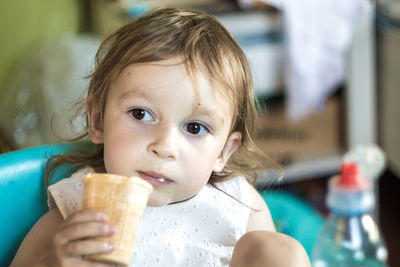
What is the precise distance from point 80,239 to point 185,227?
0.70ft

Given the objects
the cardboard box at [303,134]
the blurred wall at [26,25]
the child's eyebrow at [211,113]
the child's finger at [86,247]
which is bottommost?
the cardboard box at [303,134]

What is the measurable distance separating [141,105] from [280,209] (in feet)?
2.22

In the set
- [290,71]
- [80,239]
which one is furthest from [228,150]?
[290,71]

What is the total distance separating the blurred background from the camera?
5.35 ft

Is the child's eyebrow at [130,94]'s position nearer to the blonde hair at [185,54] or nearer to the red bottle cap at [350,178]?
the blonde hair at [185,54]

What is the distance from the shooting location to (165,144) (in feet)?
2.17

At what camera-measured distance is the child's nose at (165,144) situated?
0.66 meters

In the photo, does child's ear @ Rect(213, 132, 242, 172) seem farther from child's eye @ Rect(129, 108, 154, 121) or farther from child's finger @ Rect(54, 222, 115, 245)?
child's finger @ Rect(54, 222, 115, 245)

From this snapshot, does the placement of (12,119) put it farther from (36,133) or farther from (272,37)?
(272,37)

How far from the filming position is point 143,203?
0.59m

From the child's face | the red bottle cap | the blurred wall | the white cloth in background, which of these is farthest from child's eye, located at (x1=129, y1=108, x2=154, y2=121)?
the blurred wall

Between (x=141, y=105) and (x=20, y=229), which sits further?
(x=20, y=229)

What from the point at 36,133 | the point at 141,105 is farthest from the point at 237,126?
the point at 36,133

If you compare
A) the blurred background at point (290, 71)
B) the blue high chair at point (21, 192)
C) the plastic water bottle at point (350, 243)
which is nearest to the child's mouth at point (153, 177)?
the blue high chair at point (21, 192)
